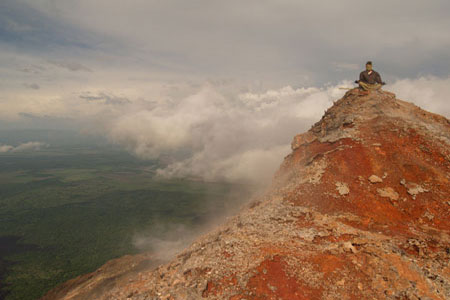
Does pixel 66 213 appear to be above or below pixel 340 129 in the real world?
below

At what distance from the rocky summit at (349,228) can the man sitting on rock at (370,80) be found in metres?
1.09

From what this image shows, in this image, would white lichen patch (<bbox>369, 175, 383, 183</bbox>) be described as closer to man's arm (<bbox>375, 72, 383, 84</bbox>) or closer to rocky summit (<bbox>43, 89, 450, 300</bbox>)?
rocky summit (<bbox>43, 89, 450, 300</bbox>)

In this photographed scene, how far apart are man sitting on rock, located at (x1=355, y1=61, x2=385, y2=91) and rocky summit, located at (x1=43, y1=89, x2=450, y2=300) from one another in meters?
1.09

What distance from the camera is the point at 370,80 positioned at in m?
31.7

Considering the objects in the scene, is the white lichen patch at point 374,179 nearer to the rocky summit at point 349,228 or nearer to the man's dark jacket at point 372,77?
the rocky summit at point 349,228

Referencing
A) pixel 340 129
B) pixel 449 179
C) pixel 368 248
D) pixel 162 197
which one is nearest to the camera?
pixel 368 248

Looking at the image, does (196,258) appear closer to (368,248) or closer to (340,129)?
(368,248)

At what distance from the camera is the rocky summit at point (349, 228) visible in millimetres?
14016

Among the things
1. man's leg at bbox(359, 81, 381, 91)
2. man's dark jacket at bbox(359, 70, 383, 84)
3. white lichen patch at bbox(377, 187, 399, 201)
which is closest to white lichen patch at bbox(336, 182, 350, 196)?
white lichen patch at bbox(377, 187, 399, 201)

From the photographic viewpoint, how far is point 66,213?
148000mm

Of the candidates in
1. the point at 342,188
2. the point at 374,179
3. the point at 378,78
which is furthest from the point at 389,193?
the point at 378,78

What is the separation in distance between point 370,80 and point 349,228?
878 inches

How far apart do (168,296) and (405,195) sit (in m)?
21.0

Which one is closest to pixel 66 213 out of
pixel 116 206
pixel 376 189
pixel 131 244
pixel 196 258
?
pixel 116 206
